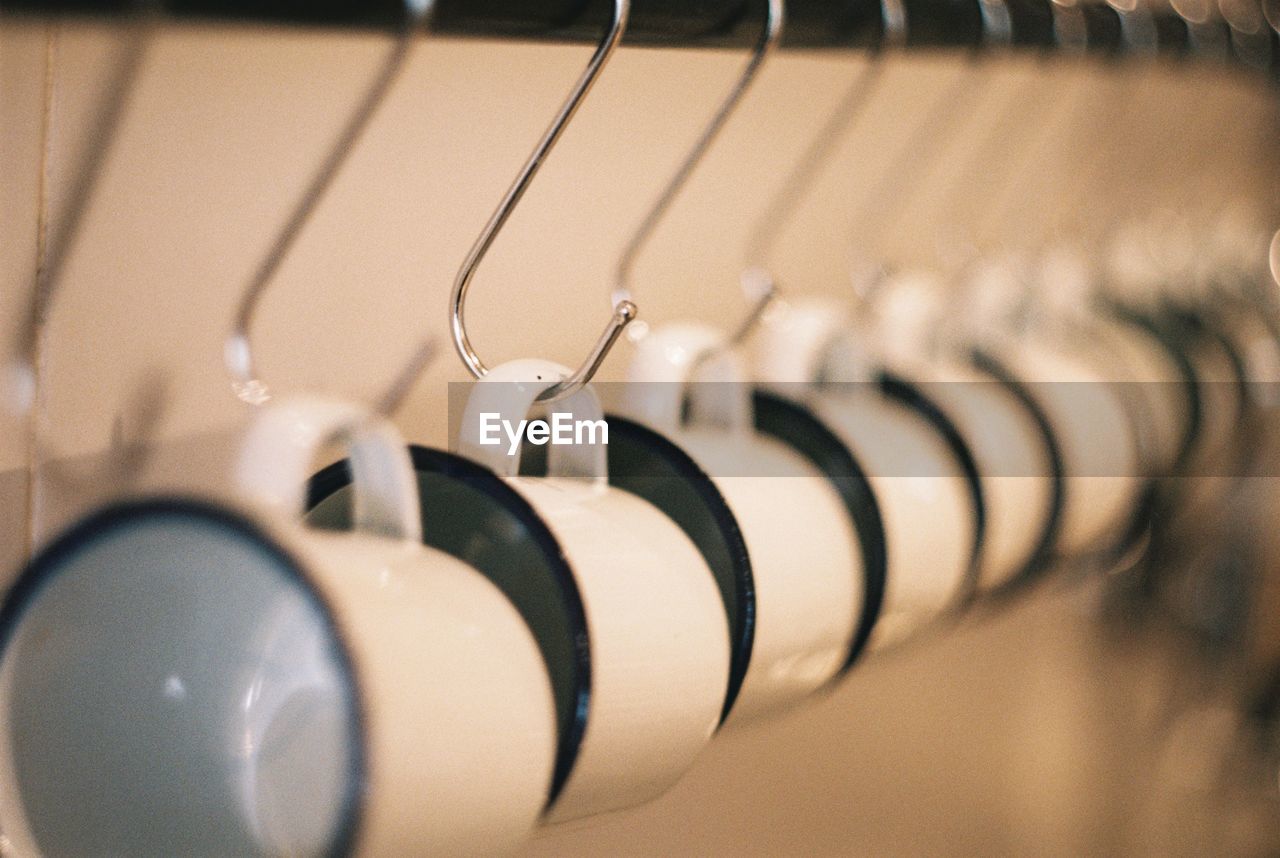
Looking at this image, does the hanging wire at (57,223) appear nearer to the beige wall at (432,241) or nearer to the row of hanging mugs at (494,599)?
the beige wall at (432,241)

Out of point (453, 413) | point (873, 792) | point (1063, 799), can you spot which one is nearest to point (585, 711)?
point (453, 413)

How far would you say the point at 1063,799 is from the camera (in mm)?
1402

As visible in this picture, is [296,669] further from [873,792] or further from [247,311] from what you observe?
[873,792]

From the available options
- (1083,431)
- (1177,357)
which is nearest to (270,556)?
(1083,431)

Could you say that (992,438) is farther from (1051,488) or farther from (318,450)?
(318,450)

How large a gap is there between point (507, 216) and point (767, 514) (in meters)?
0.14

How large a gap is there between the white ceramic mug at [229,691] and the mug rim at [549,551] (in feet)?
0.15

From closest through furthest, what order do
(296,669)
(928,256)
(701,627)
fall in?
(296,669), (701,627), (928,256)

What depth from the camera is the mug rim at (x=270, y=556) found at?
0.27 m

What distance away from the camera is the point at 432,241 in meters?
0.59

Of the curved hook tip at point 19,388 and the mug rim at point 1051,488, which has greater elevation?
the curved hook tip at point 19,388

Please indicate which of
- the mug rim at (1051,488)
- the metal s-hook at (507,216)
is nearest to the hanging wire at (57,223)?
the metal s-hook at (507,216)

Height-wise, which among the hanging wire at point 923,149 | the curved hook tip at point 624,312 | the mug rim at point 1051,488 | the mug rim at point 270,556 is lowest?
the mug rim at point 1051,488

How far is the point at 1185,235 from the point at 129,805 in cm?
101
